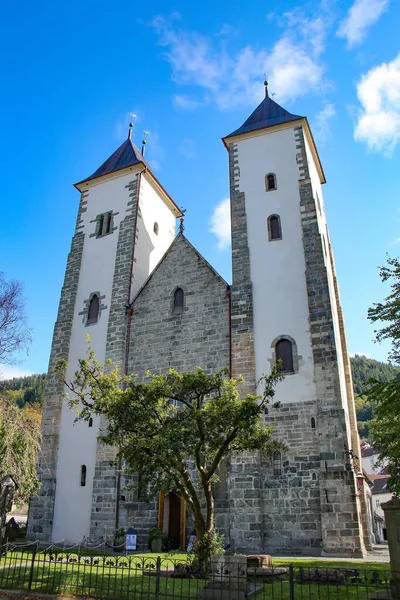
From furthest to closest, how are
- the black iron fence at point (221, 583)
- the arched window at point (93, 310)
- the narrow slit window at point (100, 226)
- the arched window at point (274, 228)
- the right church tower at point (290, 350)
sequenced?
the narrow slit window at point (100, 226) → the arched window at point (93, 310) → the arched window at point (274, 228) → the right church tower at point (290, 350) → the black iron fence at point (221, 583)

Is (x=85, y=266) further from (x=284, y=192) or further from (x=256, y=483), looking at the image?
(x=256, y=483)

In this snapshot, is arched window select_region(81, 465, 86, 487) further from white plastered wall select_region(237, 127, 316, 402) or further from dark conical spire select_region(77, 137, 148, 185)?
dark conical spire select_region(77, 137, 148, 185)

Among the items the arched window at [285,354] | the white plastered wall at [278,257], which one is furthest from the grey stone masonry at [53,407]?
the arched window at [285,354]

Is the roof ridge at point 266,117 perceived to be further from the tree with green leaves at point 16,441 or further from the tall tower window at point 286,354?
the tree with green leaves at point 16,441

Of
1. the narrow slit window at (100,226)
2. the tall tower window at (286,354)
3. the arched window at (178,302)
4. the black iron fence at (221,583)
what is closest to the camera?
the black iron fence at (221,583)

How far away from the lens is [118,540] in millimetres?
17359

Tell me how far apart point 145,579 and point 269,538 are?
6.10m

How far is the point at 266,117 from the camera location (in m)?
24.2

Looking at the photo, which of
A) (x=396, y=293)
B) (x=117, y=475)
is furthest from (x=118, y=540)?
(x=396, y=293)

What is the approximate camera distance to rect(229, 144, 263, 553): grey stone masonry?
1591cm

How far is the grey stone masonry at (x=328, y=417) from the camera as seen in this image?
14812mm

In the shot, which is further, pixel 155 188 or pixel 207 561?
pixel 155 188

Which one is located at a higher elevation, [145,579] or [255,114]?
[255,114]

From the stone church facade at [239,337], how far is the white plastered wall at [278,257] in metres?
0.05
